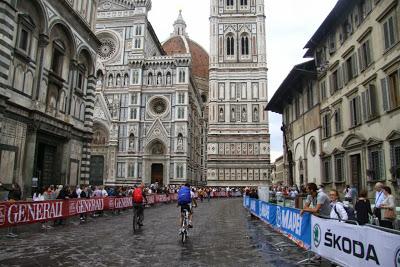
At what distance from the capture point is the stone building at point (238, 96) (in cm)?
5600

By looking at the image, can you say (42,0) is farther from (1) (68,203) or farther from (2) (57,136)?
(1) (68,203)

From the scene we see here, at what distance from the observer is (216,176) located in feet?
183

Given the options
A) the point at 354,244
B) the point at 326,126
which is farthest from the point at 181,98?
the point at 354,244

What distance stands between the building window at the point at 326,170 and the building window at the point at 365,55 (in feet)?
21.7

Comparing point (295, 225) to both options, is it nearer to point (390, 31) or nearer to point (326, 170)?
point (390, 31)

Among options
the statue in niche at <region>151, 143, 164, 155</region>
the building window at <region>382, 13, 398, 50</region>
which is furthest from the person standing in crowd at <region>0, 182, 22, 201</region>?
the statue in niche at <region>151, 143, 164, 155</region>

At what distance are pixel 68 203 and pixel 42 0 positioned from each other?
10.1 metres

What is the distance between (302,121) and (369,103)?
10434mm

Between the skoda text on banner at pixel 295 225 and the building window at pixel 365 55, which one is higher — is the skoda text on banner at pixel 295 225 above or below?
below

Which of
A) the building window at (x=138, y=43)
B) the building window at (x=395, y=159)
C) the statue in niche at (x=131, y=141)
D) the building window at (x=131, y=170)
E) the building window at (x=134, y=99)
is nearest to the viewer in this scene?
the building window at (x=395, y=159)

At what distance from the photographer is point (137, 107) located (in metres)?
51.1

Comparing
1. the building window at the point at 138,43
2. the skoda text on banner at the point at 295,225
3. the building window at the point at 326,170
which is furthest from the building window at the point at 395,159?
the building window at the point at 138,43

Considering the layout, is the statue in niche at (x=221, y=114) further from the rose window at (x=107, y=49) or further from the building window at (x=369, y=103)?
the building window at (x=369, y=103)

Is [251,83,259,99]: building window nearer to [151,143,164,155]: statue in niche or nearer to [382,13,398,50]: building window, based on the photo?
[151,143,164,155]: statue in niche
